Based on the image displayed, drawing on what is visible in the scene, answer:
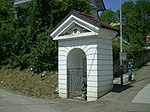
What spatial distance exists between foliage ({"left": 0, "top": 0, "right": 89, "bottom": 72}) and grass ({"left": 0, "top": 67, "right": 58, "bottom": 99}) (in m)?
0.75

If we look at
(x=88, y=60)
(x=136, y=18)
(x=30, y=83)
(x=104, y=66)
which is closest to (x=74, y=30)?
(x=88, y=60)

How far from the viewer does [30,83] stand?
18125mm

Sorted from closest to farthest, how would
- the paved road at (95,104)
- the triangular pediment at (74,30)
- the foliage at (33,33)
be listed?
the paved road at (95,104) < the triangular pediment at (74,30) < the foliage at (33,33)

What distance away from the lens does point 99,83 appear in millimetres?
14391

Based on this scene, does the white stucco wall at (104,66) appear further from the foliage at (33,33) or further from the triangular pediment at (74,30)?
the foliage at (33,33)

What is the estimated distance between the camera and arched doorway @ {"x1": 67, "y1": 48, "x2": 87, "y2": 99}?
51.8 ft

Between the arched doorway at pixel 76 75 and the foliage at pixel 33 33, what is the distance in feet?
10.3

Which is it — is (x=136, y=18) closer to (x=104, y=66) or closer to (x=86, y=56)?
(x=104, y=66)

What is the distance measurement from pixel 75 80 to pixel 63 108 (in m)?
3.91

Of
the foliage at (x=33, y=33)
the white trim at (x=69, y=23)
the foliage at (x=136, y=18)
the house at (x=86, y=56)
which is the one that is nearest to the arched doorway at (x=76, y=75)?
the house at (x=86, y=56)

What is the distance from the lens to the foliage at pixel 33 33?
1951 centimetres

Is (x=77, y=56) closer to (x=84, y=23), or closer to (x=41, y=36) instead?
(x=84, y=23)

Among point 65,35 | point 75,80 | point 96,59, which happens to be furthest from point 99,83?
point 65,35

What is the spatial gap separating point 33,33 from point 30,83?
5.12 metres
